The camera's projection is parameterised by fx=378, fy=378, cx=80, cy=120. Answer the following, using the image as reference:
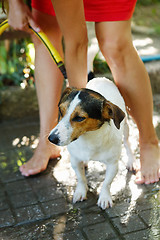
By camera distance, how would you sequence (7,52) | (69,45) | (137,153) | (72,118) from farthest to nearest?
(7,52), (137,153), (69,45), (72,118)

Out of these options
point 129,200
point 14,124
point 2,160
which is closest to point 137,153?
point 129,200

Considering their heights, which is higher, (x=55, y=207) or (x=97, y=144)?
(x=97, y=144)

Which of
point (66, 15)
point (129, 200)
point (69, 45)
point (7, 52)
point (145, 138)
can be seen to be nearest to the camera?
point (66, 15)

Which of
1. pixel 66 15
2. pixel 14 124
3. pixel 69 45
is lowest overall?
pixel 14 124

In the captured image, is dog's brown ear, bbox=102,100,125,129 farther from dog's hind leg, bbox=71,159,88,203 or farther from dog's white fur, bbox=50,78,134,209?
dog's hind leg, bbox=71,159,88,203

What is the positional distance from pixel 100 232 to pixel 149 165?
792 mm

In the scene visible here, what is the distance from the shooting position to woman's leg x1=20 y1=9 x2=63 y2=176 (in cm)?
310

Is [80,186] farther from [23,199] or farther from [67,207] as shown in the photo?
[23,199]

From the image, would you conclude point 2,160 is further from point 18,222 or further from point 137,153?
point 137,153

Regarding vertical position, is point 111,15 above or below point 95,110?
above

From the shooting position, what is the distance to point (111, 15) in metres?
2.66

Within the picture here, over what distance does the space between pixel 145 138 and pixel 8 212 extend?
1.20 m

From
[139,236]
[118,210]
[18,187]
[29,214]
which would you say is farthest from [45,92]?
[139,236]

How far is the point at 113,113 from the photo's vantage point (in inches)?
88.7
